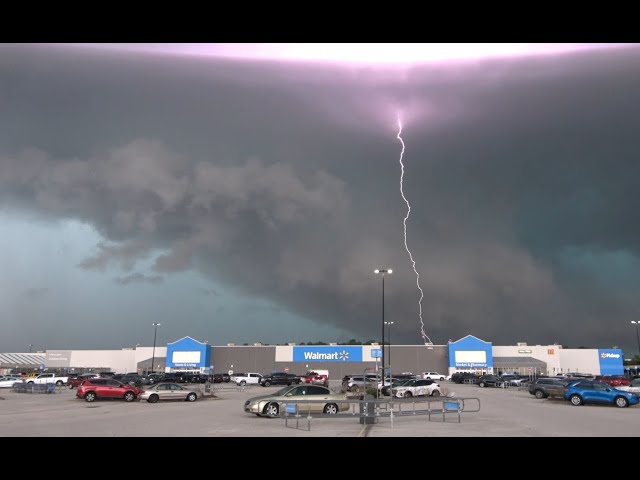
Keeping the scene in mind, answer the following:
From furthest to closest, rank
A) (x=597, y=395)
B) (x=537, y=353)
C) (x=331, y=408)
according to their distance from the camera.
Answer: (x=537, y=353)
(x=597, y=395)
(x=331, y=408)

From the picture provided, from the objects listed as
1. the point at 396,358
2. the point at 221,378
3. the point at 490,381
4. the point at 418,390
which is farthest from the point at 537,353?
the point at 418,390

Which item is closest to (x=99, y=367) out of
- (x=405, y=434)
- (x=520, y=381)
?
(x=520, y=381)

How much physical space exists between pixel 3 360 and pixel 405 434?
113293 mm

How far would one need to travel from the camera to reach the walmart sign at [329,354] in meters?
91.9

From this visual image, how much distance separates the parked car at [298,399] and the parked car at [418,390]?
1475 centimetres

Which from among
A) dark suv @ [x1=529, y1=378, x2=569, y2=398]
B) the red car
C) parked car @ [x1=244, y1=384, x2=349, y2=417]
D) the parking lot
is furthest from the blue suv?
the red car

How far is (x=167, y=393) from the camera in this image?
109 feet

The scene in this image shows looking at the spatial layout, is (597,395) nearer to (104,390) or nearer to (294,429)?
(294,429)

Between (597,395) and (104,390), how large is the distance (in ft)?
95.1

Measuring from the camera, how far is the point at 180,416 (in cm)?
2222

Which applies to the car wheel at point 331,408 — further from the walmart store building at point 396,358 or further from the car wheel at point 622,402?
the walmart store building at point 396,358

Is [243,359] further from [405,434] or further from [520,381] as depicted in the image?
[405,434]
